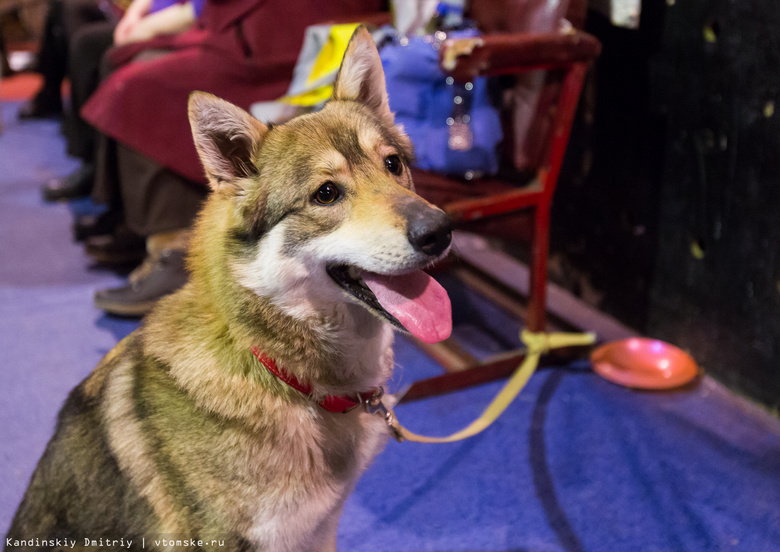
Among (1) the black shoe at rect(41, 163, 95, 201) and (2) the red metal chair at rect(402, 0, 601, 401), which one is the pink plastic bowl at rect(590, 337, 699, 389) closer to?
(2) the red metal chair at rect(402, 0, 601, 401)

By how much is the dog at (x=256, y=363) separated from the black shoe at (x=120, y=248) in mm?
2220

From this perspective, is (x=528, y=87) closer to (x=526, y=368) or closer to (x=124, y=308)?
(x=526, y=368)

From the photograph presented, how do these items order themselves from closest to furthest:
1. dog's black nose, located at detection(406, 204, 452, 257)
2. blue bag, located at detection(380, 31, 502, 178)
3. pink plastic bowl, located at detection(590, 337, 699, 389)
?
1. dog's black nose, located at detection(406, 204, 452, 257)
2. blue bag, located at detection(380, 31, 502, 178)
3. pink plastic bowl, located at detection(590, 337, 699, 389)

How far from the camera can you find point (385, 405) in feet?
4.55

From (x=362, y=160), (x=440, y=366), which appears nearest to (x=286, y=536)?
Result: (x=362, y=160)

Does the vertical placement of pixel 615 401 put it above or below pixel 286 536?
below

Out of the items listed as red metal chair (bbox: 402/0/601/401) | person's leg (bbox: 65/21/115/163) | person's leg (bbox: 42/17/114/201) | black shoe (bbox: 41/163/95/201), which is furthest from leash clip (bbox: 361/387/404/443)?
black shoe (bbox: 41/163/95/201)

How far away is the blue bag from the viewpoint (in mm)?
2049

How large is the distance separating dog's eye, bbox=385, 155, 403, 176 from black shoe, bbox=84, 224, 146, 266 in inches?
95.0

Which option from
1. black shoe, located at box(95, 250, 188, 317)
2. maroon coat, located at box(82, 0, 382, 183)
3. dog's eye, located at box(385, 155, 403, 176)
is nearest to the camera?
dog's eye, located at box(385, 155, 403, 176)

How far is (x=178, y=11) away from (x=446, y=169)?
2.09 m

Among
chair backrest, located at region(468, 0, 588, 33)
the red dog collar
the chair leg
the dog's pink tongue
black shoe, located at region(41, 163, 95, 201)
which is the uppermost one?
chair backrest, located at region(468, 0, 588, 33)

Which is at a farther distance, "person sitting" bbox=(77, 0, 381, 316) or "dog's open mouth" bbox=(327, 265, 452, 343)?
"person sitting" bbox=(77, 0, 381, 316)

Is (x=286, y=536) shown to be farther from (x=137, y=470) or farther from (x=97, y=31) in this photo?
(x=97, y=31)
